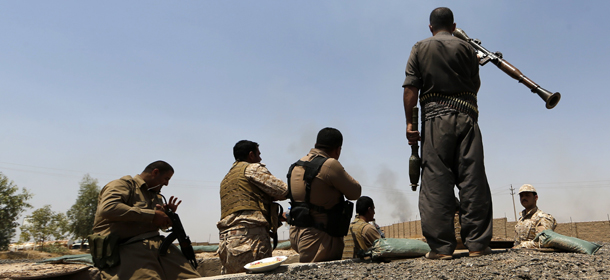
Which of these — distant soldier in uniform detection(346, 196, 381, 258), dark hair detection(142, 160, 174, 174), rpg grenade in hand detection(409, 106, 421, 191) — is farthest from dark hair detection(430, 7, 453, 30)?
dark hair detection(142, 160, 174, 174)

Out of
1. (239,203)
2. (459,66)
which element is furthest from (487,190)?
(239,203)

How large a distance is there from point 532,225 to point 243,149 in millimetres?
4044

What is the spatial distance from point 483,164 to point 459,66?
0.92m

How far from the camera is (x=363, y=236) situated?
17.4ft

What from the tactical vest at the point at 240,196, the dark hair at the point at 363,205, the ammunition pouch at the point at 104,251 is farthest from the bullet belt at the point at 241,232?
the dark hair at the point at 363,205

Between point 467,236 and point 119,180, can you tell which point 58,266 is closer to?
point 119,180

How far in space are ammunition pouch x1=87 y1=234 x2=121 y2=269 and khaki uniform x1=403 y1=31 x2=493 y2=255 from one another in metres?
2.86

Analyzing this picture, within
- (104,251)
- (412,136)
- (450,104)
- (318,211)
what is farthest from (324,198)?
(104,251)

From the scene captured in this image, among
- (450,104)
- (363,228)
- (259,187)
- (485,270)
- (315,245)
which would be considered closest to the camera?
(485,270)

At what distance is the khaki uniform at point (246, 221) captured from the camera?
4207 millimetres

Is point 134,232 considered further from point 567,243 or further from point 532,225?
point 532,225

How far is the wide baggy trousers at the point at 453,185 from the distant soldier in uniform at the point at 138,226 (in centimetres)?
262

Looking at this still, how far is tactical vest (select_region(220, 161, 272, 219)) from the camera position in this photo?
4387 millimetres

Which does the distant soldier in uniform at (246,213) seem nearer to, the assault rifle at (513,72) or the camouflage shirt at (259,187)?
the camouflage shirt at (259,187)
